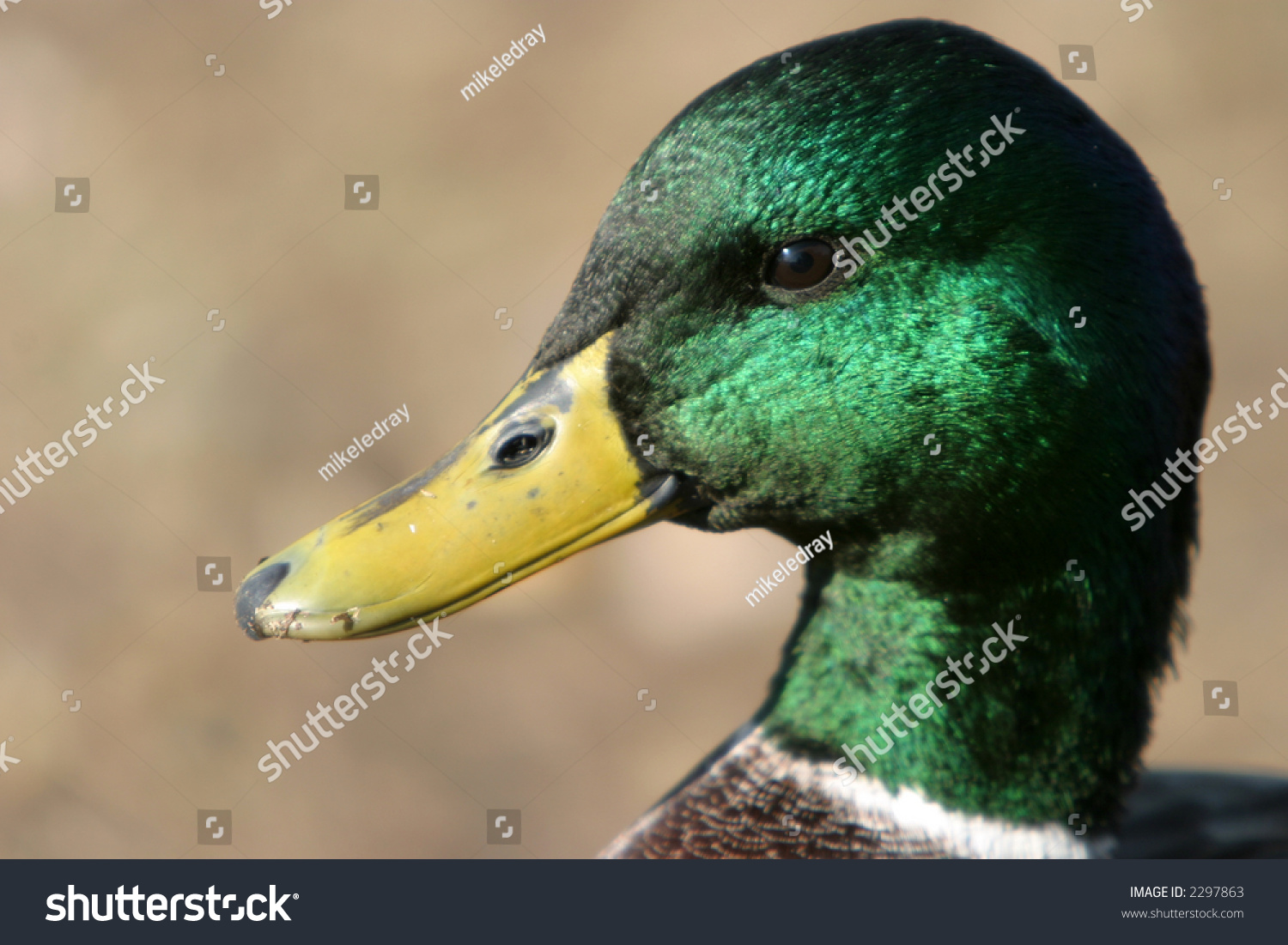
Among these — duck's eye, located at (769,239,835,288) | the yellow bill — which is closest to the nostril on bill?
the yellow bill

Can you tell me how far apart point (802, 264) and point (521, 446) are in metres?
0.38

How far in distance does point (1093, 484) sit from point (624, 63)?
386 cm

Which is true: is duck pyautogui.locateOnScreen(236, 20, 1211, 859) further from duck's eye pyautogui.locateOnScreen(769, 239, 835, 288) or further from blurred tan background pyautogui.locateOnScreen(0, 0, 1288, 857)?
blurred tan background pyautogui.locateOnScreen(0, 0, 1288, 857)

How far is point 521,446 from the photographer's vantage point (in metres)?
1.32

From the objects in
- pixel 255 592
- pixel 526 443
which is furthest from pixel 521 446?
pixel 255 592

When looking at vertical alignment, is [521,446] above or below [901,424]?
above

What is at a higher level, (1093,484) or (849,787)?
(1093,484)

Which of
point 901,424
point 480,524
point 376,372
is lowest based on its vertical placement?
point 901,424

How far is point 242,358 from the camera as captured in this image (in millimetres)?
3857

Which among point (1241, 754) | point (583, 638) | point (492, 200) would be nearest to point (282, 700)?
point (583, 638)

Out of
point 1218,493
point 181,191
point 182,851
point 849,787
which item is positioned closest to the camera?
point 849,787

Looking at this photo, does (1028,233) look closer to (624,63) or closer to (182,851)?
(182,851)

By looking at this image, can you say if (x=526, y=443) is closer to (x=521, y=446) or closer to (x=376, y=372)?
(x=521, y=446)

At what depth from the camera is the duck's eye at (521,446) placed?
4.31ft
